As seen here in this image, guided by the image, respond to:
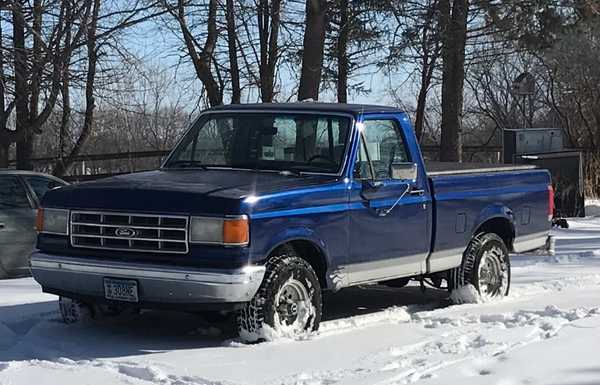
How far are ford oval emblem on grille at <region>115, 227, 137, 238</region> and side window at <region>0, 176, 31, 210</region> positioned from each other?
15.8 ft

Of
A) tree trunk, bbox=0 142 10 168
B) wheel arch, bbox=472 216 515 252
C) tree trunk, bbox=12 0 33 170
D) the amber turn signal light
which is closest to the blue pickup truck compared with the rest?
the amber turn signal light

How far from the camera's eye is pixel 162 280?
21.4ft

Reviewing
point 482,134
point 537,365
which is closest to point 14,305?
point 537,365

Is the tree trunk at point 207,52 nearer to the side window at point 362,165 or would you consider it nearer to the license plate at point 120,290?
the side window at point 362,165

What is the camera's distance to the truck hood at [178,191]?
651cm

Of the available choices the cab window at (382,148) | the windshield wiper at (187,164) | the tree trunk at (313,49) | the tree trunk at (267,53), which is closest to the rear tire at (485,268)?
the cab window at (382,148)

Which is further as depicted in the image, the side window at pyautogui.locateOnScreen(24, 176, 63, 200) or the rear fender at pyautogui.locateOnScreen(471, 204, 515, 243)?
the side window at pyautogui.locateOnScreen(24, 176, 63, 200)

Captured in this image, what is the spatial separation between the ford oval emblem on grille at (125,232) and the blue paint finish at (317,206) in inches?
5.5

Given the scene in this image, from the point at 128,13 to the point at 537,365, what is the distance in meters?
15.0

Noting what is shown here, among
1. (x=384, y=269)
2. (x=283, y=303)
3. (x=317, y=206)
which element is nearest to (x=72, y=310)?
(x=283, y=303)

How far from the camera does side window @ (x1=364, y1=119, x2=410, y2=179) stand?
312 inches

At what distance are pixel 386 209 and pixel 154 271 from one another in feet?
7.23

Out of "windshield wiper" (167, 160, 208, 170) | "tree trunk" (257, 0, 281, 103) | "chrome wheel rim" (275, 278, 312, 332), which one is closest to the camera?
"chrome wheel rim" (275, 278, 312, 332)

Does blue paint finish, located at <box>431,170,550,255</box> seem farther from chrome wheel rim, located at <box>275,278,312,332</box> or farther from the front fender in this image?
chrome wheel rim, located at <box>275,278,312,332</box>
